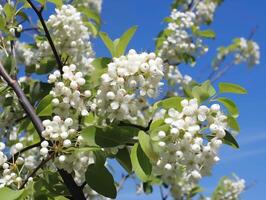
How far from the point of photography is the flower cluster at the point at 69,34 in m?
3.24

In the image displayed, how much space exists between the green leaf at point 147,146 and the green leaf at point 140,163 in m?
0.05

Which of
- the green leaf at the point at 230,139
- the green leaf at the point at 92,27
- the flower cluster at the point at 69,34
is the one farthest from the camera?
the green leaf at the point at 92,27

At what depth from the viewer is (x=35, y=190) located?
2010 mm

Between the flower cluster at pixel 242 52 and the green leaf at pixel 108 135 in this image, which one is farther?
the flower cluster at pixel 242 52

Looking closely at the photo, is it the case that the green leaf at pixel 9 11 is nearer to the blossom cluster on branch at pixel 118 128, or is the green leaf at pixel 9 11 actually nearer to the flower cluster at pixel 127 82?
the blossom cluster on branch at pixel 118 128

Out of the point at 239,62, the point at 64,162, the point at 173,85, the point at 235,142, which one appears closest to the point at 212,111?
the point at 235,142

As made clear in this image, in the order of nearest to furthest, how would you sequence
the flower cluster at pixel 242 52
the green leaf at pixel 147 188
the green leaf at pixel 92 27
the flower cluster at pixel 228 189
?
1. the green leaf at pixel 92 27
2. the green leaf at pixel 147 188
3. the flower cluster at pixel 228 189
4. the flower cluster at pixel 242 52

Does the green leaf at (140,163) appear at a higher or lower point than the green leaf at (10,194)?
higher

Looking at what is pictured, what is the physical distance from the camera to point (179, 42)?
18.6 ft

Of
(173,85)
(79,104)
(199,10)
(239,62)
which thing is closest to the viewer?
(79,104)

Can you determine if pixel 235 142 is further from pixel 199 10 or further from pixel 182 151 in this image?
pixel 199 10

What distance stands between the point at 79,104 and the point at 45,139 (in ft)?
0.66

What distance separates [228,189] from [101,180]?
623 centimetres

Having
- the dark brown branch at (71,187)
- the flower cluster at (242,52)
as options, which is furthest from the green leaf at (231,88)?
the flower cluster at (242,52)
